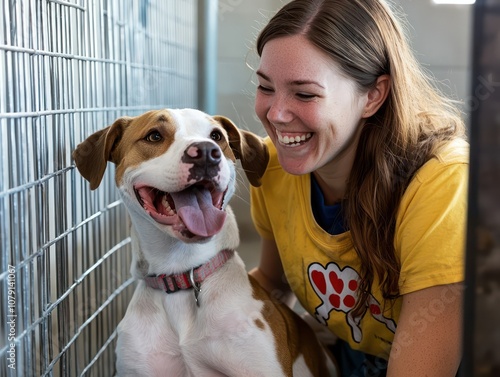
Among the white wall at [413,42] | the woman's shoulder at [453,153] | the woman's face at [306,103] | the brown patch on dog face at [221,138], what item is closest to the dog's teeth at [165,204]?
the brown patch on dog face at [221,138]

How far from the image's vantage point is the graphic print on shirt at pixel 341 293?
180 centimetres

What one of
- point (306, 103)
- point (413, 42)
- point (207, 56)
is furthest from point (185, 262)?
point (413, 42)

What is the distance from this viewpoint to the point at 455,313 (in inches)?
60.6

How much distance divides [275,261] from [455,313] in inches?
31.7

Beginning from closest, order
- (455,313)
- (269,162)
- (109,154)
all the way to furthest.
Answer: (455,313)
(109,154)
(269,162)

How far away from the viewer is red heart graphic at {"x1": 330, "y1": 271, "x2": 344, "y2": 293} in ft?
6.01

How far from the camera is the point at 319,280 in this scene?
1.87 metres

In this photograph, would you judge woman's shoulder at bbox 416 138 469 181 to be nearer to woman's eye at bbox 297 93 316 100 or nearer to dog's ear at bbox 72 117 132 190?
woman's eye at bbox 297 93 316 100

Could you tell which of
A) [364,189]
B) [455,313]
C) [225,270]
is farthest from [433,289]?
[225,270]

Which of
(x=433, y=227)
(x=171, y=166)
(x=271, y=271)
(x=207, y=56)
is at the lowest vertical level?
(x=271, y=271)

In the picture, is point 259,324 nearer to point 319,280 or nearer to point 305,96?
point 319,280

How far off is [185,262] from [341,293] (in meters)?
0.45

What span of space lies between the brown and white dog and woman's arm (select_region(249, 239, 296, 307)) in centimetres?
43

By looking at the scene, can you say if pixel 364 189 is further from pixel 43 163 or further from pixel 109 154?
pixel 43 163
